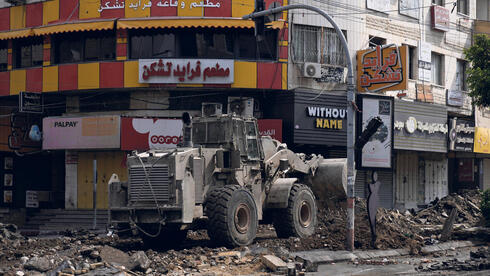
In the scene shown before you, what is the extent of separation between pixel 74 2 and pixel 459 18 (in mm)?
21635

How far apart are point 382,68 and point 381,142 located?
3.81 m

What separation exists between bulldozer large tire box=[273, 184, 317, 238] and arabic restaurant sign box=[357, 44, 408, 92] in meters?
11.8

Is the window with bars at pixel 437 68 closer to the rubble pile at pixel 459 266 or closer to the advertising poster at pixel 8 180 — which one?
the rubble pile at pixel 459 266

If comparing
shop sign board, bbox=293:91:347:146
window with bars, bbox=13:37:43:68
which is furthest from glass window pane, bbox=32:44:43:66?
shop sign board, bbox=293:91:347:146

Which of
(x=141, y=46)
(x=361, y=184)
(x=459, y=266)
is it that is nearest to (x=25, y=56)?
(x=141, y=46)

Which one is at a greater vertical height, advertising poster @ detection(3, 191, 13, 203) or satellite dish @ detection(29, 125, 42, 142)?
satellite dish @ detection(29, 125, 42, 142)

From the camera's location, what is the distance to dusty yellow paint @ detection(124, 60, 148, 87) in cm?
2927

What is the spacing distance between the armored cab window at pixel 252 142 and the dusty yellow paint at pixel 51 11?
14.9 m

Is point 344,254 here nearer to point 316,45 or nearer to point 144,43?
point 316,45

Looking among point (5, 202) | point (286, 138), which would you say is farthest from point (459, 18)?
point (5, 202)

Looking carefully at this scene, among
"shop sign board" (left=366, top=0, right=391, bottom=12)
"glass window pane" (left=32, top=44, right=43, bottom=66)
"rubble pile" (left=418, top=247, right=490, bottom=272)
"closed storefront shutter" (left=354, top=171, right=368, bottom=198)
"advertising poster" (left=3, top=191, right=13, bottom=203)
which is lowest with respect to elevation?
"rubble pile" (left=418, top=247, right=490, bottom=272)

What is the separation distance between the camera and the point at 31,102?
30.8 metres

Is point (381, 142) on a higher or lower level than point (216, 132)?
higher

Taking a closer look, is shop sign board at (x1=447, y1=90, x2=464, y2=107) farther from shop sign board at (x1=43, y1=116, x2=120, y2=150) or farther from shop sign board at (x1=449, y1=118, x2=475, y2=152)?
shop sign board at (x1=43, y1=116, x2=120, y2=150)
